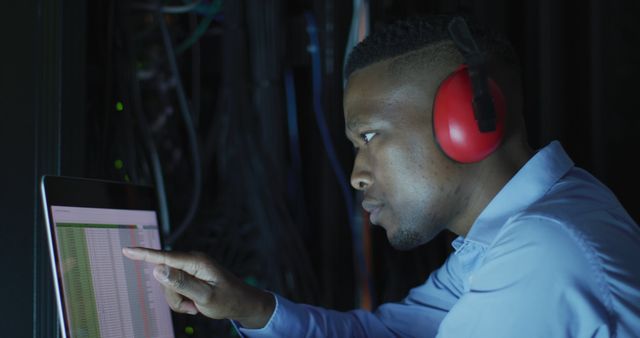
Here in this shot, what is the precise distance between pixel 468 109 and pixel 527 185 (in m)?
0.17

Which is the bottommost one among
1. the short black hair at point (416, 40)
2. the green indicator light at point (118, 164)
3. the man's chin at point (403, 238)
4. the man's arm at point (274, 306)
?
the man's arm at point (274, 306)

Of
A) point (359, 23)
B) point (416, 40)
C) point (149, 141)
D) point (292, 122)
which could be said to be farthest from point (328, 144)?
point (416, 40)

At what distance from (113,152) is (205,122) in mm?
420

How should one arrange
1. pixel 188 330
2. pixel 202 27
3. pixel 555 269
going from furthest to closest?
pixel 202 27, pixel 188 330, pixel 555 269

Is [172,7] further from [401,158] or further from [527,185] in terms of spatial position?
[527,185]

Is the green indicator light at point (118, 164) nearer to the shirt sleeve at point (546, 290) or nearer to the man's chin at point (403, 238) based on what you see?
the man's chin at point (403, 238)

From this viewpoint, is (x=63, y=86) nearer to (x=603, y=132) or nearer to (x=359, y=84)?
(x=359, y=84)

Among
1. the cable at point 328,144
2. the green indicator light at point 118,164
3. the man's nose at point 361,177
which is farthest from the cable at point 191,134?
the man's nose at point 361,177

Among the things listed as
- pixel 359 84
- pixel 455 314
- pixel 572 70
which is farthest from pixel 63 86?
pixel 572 70

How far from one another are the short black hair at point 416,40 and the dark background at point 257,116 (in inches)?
11.8

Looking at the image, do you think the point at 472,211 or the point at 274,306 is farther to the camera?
the point at 274,306

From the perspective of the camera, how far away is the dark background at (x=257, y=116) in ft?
3.75

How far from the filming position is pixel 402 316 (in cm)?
142

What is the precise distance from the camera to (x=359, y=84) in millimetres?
1199
